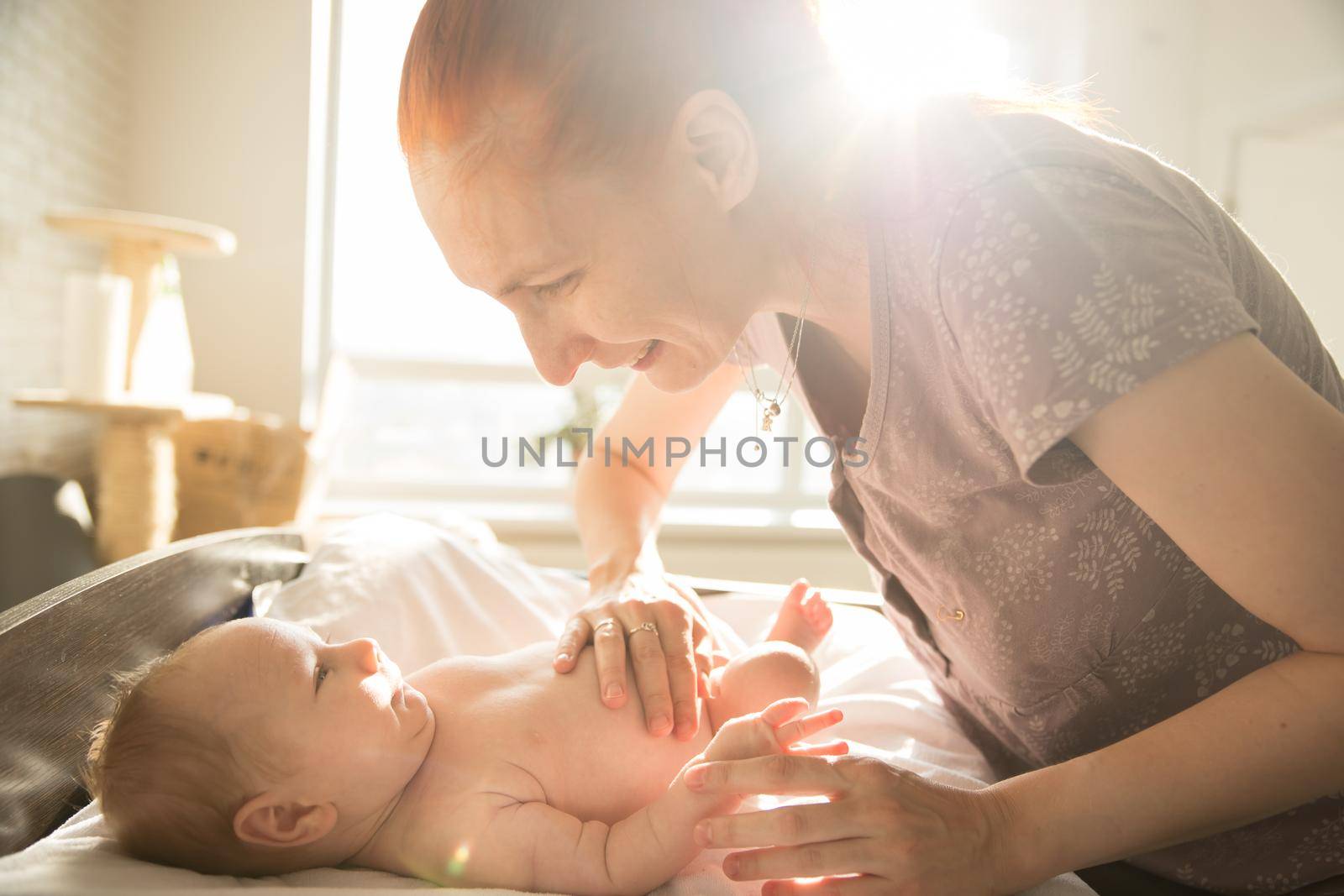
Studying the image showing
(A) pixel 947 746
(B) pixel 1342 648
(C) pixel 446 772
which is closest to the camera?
(B) pixel 1342 648

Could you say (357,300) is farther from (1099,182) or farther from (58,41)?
(1099,182)

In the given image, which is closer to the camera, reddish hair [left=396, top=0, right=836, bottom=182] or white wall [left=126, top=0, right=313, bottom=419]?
reddish hair [left=396, top=0, right=836, bottom=182]

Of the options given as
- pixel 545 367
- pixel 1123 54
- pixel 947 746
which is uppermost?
pixel 1123 54

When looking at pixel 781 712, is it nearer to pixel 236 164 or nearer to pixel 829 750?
pixel 829 750

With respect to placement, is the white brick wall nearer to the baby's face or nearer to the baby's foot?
the baby's face

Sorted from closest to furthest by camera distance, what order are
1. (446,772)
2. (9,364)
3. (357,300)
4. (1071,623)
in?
(1071,623) → (446,772) → (9,364) → (357,300)

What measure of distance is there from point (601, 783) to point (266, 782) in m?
0.35

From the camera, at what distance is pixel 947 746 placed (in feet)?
4.07

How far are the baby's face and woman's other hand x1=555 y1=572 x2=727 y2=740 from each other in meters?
0.21

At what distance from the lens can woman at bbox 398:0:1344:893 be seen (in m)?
0.62

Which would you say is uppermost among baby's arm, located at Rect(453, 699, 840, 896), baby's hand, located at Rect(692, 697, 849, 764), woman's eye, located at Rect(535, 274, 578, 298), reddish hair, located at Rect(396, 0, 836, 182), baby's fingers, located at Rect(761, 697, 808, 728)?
reddish hair, located at Rect(396, 0, 836, 182)

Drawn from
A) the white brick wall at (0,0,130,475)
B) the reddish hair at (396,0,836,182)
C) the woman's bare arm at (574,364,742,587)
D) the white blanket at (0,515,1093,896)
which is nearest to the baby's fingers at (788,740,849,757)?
the white blanket at (0,515,1093,896)

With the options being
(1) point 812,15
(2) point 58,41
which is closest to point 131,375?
(2) point 58,41

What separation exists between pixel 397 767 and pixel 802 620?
62 centimetres
